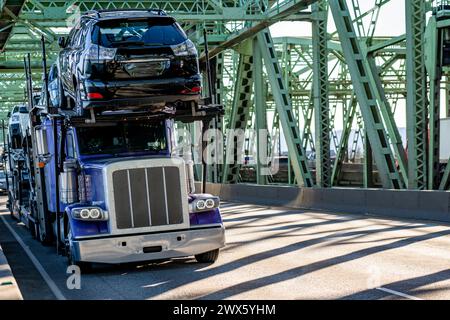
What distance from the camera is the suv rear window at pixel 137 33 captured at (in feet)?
47.3

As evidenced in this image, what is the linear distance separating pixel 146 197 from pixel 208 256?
5.00 feet

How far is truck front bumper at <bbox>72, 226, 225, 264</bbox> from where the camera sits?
532 inches

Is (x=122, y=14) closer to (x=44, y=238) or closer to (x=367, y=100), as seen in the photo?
(x=44, y=238)

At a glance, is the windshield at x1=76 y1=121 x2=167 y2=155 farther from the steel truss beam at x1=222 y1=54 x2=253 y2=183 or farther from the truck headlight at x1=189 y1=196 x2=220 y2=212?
the steel truss beam at x1=222 y1=54 x2=253 y2=183

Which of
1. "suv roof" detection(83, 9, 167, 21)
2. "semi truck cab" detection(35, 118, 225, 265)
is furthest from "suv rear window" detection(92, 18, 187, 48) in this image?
"semi truck cab" detection(35, 118, 225, 265)

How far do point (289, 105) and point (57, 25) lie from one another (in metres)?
8.83

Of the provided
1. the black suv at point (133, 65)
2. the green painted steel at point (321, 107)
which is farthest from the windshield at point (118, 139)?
the green painted steel at point (321, 107)

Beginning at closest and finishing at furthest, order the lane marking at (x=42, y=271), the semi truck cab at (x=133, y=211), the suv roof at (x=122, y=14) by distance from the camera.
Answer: the lane marking at (x=42, y=271), the semi truck cab at (x=133, y=211), the suv roof at (x=122, y=14)

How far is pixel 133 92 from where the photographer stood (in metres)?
14.2

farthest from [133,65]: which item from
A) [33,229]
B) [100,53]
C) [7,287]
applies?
[33,229]

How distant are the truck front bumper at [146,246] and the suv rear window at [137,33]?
9.61 ft

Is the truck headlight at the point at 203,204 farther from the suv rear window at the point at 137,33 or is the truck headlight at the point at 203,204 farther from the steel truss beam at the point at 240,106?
the steel truss beam at the point at 240,106
